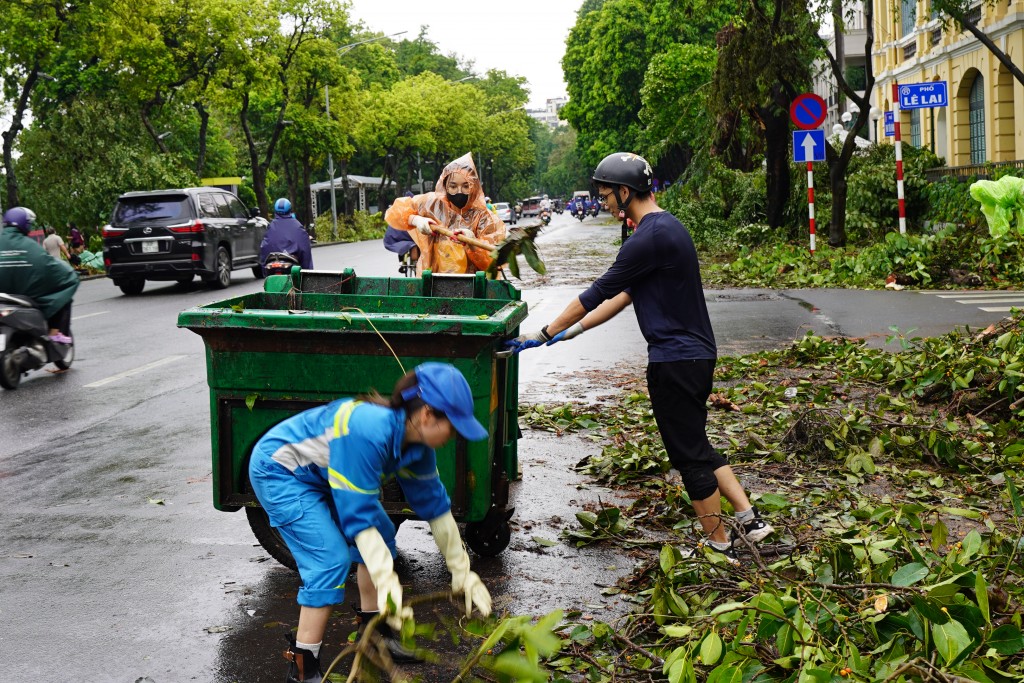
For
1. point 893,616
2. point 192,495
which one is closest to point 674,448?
point 893,616

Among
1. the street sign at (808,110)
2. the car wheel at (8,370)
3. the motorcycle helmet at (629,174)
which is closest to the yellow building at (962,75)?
the street sign at (808,110)

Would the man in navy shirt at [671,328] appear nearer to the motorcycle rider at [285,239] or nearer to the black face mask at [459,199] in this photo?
the black face mask at [459,199]

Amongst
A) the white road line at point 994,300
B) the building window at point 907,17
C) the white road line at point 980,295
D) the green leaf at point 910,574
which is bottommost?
the green leaf at point 910,574

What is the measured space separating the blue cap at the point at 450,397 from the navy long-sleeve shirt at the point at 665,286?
1.66 metres

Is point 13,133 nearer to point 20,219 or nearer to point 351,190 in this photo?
point 20,219

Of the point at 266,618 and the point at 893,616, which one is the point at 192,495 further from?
the point at 893,616

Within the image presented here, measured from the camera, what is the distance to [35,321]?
11.1 meters

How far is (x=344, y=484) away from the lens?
3.52 meters

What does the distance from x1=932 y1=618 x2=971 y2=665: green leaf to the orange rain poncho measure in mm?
4432

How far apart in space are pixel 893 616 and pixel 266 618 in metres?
2.47

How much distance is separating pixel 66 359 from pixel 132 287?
9.98m

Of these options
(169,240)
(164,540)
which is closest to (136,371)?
(164,540)

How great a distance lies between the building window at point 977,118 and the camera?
30.3 meters

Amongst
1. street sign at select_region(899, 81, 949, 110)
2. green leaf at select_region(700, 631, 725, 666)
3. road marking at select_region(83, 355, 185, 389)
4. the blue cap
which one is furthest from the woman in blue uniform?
street sign at select_region(899, 81, 949, 110)
